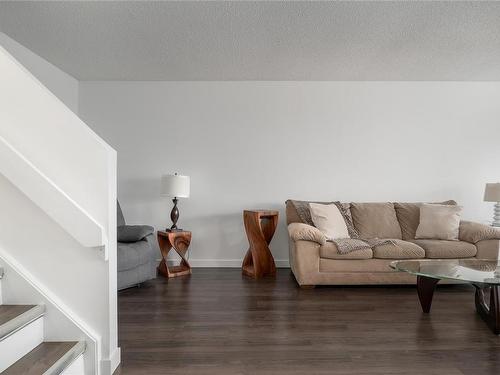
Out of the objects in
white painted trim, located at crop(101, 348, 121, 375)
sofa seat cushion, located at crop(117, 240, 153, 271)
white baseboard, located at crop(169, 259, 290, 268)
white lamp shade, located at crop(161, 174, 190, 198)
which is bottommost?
white baseboard, located at crop(169, 259, 290, 268)

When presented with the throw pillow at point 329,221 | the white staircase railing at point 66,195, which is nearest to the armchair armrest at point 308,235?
the throw pillow at point 329,221

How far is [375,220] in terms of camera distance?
4.39 meters

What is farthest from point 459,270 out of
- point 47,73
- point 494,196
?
point 47,73

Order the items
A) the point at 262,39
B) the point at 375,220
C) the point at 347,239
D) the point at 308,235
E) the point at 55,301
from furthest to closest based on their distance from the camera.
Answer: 1. the point at 375,220
2. the point at 347,239
3. the point at 308,235
4. the point at 262,39
5. the point at 55,301

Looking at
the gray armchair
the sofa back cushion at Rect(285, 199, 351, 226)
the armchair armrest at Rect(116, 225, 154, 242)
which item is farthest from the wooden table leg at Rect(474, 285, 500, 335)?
the armchair armrest at Rect(116, 225, 154, 242)

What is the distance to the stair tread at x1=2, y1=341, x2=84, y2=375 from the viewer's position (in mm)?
1589

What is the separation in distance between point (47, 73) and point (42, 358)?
343 cm

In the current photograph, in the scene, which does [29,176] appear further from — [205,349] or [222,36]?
[222,36]

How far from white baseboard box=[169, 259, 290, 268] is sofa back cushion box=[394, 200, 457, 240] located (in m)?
1.50

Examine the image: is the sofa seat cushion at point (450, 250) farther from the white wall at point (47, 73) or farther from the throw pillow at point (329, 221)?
the white wall at point (47, 73)

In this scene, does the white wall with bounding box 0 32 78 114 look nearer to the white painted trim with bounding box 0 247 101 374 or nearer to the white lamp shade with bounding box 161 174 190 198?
the white lamp shade with bounding box 161 174 190 198

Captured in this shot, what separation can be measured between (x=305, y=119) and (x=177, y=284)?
8.62ft

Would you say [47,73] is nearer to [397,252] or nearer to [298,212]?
[298,212]

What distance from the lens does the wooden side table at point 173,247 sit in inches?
165
